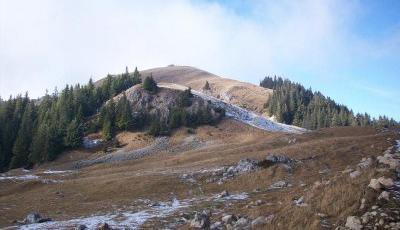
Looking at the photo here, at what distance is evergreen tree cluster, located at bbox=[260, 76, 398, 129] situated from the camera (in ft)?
449

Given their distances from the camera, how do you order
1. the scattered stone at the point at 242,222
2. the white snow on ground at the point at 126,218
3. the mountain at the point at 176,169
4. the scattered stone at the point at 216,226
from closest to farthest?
the mountain at the point at 176,169
the scattered stone at the point at 242,222
the scattered stone at the point at 216,226
the white snow on ground at the point at 126,218

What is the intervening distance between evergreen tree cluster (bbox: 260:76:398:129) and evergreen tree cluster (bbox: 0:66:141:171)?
200 feet

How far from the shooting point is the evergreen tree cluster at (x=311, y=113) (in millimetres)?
136750

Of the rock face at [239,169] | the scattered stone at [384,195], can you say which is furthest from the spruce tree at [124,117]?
the scattered stone at [384,195]

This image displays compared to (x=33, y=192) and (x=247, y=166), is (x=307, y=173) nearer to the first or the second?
(x=247, y=166)

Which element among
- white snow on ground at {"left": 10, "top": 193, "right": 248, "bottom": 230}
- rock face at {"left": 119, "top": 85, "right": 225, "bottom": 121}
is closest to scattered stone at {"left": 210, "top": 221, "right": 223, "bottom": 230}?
white snow on ground at {"left": 10, "top": 193, "right": 248, "bottom": 230}

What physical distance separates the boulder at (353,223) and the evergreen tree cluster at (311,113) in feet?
406

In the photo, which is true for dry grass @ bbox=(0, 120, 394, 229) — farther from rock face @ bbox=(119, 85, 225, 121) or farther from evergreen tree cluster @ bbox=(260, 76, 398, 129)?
evergreen tree cluster @ bbox=(260, 76, 398, 129)

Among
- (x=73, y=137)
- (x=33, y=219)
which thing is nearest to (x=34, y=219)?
(x=33, y=219)

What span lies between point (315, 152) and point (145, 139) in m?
46.9

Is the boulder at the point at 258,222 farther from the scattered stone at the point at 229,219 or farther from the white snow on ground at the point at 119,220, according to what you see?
the white snow on ground at the point at 119,220

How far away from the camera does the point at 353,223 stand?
15.8 m

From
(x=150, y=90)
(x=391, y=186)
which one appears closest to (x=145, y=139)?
(x=150, y=90)

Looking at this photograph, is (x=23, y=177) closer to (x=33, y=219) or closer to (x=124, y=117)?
(x=33, y=219)
